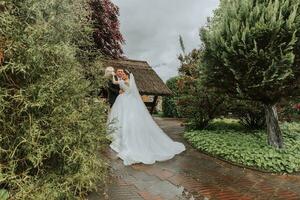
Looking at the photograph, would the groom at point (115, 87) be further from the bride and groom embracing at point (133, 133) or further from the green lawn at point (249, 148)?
the green lawn at point (249, 148)

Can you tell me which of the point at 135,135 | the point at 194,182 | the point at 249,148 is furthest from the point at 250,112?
the point at 194,182

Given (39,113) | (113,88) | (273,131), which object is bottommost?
(273,131)

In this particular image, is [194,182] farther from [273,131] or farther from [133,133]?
[273,131]

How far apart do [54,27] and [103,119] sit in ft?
5.30

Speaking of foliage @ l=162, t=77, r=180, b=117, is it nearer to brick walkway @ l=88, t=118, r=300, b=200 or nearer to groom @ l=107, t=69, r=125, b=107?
groom @ l=107, t=69, r=125, b=107

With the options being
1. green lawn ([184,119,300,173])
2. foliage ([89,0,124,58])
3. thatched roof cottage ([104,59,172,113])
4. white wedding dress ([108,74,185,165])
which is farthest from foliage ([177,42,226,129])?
foliage ([89,0,124,58])

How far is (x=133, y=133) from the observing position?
8.02 meters

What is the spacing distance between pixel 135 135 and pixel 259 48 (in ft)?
12.2

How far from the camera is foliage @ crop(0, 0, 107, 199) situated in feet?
12.3

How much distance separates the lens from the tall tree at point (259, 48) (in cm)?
682

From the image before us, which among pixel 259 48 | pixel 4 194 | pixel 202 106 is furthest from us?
pixel 202 106

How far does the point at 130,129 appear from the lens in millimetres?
8102

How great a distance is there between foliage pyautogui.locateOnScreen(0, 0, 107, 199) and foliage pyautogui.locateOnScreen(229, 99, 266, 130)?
22.8 feet

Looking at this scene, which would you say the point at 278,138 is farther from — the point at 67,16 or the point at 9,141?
the point at 9,141
